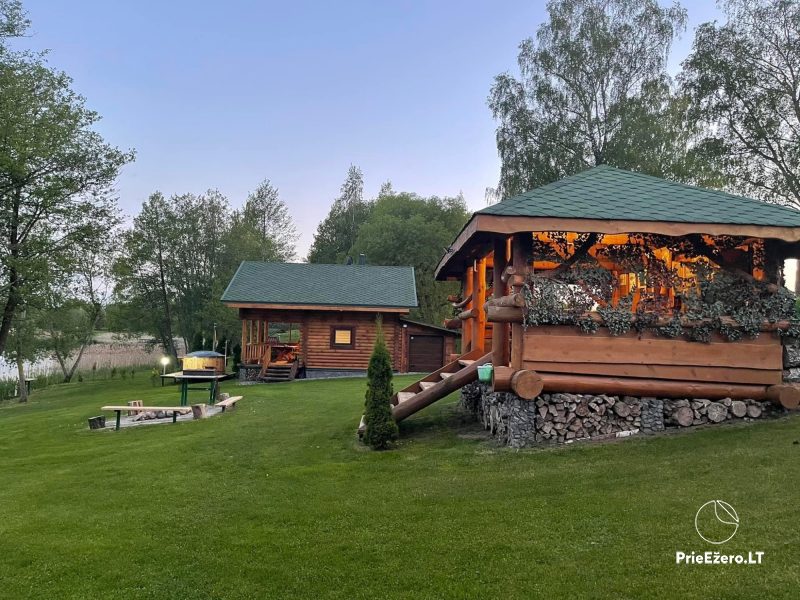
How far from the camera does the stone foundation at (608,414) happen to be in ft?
24.8

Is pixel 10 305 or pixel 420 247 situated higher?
pixel 420 247

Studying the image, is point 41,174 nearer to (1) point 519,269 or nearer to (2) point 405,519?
(1) point 519,269

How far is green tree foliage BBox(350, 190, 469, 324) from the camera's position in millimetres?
39156

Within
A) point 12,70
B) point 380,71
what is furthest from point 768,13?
point 12,70

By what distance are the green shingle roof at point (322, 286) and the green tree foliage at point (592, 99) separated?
6735mm

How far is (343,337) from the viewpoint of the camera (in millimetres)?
23531

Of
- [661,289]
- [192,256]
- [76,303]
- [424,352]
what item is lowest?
[424,352]

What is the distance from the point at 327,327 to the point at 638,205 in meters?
17.2

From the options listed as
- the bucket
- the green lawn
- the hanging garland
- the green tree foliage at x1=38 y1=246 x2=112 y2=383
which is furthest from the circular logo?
the green tree foliage at x1=38 y1=246 x2=112 y2=383

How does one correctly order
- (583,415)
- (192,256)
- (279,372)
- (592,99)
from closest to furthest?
(583,415)
(279,372)
(592,99)
(192,256)

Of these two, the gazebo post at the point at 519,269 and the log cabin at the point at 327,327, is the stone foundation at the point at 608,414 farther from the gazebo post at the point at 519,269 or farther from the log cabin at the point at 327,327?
the log cabin at the point at 327,327

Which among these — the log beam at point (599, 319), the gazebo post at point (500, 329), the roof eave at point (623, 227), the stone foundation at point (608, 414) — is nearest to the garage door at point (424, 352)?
the gazebo post at point (500, 329)

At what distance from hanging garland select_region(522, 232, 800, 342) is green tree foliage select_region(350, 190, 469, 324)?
95.7 feet

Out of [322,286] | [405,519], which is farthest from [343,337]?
[405,519]
